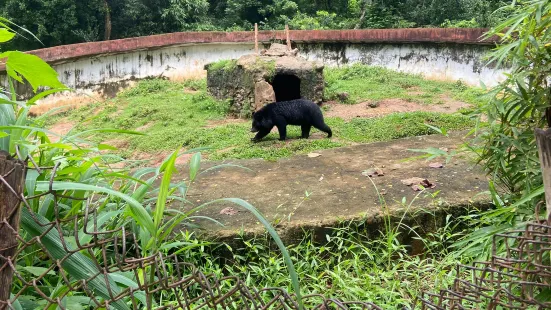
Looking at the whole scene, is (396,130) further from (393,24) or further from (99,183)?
(393,24)

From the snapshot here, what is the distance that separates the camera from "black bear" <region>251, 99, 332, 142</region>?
6.63 meters

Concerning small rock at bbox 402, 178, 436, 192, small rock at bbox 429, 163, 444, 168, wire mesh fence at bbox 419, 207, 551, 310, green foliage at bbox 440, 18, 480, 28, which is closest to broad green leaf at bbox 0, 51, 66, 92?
wire mesh fence at bbox 419, 207, 551, 310

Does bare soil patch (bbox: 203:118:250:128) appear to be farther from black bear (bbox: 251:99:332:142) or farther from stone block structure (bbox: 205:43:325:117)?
black bear (bbox: 251:99:332:142)

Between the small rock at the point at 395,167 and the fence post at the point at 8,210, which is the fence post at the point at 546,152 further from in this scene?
the small rock at the point at 395,167

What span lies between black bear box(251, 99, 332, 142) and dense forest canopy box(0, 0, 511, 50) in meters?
9.53

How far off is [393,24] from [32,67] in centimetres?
1636

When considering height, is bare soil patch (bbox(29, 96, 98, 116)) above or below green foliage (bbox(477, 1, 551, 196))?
below

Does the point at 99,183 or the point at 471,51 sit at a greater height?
the point at 471,51

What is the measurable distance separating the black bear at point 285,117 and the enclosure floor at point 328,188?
207 cm

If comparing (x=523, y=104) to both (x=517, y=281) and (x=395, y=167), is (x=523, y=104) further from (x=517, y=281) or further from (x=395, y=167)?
(x=395, y=167)

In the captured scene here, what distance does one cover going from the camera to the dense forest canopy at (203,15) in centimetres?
1630

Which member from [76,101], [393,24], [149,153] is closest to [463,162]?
[149,153]

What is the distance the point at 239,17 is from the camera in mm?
20062

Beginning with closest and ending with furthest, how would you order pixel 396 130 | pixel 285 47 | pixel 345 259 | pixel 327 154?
1. pixel 345 259
2. pixel 327 154
3. pixel 396 130
4. pixel 285 47
